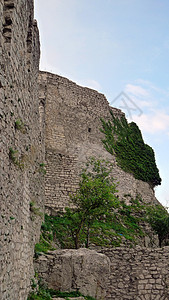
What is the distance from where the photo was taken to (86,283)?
10.5 m

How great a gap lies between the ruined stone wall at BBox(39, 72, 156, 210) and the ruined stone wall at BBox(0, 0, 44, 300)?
11.2 metres

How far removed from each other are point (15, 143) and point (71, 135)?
633 inches

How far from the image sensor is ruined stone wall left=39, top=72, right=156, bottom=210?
2036 centimetres

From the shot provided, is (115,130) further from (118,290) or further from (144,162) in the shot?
(118,290)

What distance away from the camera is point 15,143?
23.0 feet

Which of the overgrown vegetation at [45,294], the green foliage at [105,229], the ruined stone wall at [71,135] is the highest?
the ruined stone wall at [71,135]

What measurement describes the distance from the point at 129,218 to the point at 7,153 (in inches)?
622

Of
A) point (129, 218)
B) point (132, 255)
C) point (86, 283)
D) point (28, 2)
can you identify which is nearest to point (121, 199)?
point (129, 218)

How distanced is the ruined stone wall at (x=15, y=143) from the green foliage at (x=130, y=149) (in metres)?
16.7

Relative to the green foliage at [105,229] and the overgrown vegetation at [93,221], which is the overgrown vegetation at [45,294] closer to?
the overgrown vegetation at [93,221]

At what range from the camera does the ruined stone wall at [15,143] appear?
6008 mm

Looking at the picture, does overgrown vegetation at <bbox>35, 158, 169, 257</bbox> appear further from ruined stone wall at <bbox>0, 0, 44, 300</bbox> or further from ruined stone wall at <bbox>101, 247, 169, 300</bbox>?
ruined stone wall at <bbox>0, 0, 44, 300</bbox>

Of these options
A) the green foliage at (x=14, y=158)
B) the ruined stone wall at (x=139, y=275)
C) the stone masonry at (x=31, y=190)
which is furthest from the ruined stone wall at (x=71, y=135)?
the green foliage at (x=14, y=158)

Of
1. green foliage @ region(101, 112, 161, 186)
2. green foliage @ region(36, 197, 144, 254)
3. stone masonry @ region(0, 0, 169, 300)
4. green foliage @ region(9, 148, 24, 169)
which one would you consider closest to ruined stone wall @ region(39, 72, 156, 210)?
stone masonry @ region(0, 0, 169, 300)
